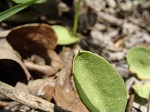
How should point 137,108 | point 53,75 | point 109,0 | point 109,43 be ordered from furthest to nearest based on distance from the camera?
1. point 109,0
2. point 109,43
3. point 53,75
4. point 137,108

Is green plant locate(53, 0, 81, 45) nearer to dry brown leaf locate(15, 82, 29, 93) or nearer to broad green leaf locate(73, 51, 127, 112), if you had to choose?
dry brown leaf locate(15, 82, 29, 93)

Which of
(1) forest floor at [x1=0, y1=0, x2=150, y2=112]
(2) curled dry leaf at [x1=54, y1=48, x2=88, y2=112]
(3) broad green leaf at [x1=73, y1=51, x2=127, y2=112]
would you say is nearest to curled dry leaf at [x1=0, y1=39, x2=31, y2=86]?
(1) forest floor at [x1=0, y1=0, x2=150, y2=112]

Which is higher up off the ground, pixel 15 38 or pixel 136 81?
pixel 15 38

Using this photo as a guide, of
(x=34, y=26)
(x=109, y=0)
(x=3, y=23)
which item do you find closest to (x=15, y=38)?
(x=34, y=26)

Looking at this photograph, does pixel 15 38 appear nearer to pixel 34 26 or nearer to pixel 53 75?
pixel 34 26

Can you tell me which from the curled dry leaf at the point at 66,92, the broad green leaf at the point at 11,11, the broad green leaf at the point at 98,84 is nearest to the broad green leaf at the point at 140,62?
the curled dry leaf at the point at 66,92

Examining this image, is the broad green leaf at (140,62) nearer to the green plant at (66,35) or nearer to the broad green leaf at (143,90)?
the broad green leaf at (143,90)

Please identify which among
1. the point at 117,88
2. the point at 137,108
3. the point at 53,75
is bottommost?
the point at 137,108
